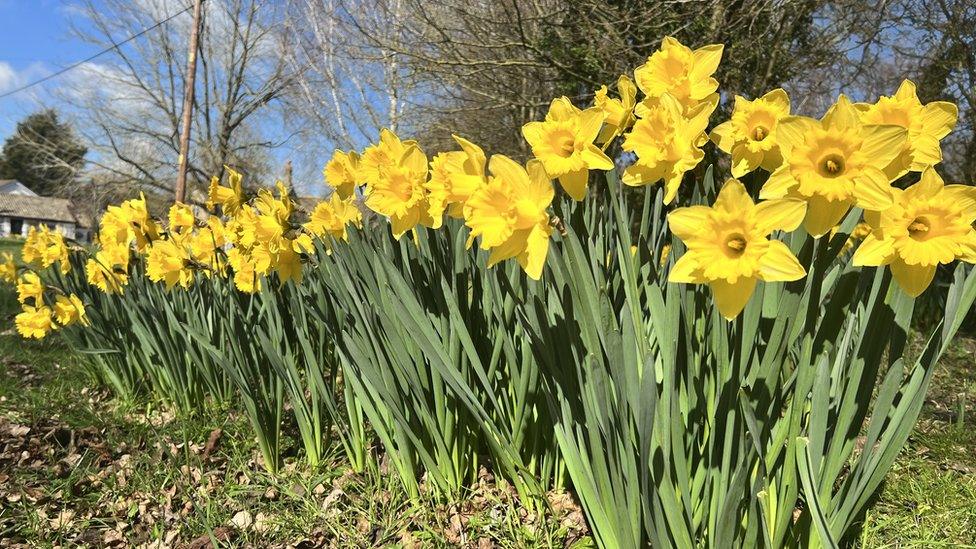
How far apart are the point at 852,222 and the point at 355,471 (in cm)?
155

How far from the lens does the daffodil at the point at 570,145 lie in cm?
104

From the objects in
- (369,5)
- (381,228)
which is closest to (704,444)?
(381,228)

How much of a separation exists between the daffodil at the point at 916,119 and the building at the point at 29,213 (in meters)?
56.4

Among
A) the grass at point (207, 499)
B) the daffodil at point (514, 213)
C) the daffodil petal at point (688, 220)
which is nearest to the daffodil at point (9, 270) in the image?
the grass at point (207, 499)

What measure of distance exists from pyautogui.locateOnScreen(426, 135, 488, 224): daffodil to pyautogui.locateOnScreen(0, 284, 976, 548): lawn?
32.8 inches

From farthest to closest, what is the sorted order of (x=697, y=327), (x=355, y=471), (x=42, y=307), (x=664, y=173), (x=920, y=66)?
(x=920, y=66)
(x=42, y=307)
(x=355, y=471)
(x=697, y=327)
(x=664, y=173)

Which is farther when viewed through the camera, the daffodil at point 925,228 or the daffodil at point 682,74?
the daffodil at point 682,74

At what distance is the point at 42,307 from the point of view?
10.1ft

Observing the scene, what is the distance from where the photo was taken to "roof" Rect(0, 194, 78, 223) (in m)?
47.6

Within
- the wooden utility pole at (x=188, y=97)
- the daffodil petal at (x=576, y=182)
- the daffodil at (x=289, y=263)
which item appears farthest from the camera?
the wooden utility pole at (x=188, y=97)

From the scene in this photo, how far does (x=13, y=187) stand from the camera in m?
56.1

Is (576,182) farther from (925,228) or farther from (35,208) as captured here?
(35,208)

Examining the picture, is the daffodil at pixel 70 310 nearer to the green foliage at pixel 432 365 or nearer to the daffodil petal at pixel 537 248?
the green foliage at pixel 432 365

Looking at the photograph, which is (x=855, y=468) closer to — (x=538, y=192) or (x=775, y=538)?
(x=775, y=538)
